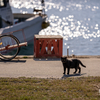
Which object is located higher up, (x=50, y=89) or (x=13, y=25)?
(x=13, y=25)

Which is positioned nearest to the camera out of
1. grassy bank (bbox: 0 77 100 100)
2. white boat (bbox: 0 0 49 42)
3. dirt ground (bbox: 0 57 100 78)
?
grassy bank (bbox: 0 77 100 100)

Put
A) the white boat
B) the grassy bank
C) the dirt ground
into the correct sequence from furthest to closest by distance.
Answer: the white boat
the dirt ground
the grassy bank

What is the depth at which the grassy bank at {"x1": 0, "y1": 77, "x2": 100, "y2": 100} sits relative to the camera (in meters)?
5.90

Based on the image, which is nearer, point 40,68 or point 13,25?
point 40,68

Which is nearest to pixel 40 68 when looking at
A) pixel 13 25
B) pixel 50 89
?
pixel 50 89

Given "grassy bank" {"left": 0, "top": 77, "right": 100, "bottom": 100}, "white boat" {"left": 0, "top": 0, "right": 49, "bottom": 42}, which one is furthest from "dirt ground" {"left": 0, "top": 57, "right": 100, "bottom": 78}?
"white boat" {"left": 0, "top": 0, "right": 49, "bottom": 42}

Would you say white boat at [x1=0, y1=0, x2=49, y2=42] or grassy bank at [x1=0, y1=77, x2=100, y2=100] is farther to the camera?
white boat at [x1=0, y1=0, x2=49, y2=42]

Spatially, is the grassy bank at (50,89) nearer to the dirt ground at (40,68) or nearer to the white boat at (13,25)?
the dirt ground at (40,68)

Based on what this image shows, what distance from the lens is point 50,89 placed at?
257 inches

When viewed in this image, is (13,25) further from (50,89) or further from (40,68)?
(50,89)

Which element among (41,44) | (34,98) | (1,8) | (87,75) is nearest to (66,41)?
(1,8)

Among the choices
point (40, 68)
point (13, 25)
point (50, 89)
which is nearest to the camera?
point (50, 89)

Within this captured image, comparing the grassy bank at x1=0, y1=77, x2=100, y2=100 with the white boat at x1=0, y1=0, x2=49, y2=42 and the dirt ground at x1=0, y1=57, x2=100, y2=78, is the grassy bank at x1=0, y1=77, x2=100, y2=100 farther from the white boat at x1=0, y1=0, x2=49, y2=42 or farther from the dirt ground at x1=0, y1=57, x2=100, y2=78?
the white boat at x1=0, y1=0, x2=49, y2=42

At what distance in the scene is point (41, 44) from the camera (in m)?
11.4
